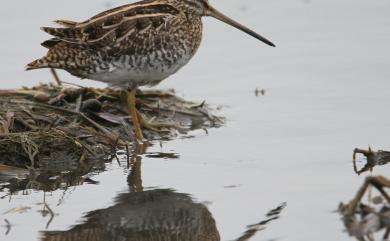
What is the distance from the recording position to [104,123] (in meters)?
7.78

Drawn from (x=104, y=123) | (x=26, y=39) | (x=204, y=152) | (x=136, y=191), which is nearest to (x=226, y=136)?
(x=204, y=152)

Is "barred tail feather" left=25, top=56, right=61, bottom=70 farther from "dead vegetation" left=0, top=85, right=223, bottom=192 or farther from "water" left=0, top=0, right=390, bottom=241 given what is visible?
"water" left=0, top=0, right=390, bottom=241

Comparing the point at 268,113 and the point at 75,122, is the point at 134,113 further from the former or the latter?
the point at 268,113

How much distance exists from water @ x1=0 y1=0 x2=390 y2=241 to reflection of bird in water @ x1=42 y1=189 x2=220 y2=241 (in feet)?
0.25

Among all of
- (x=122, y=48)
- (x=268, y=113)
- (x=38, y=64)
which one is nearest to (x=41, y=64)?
(x=38, y=64)

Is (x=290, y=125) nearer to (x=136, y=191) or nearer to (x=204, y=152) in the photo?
(x=204, y=152)

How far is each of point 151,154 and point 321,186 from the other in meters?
1.57

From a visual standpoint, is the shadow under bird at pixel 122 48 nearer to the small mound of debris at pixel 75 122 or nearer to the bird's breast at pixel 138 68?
the bird's breast at pixel 138 68

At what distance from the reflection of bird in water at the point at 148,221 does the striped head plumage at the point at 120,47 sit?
4.99ft

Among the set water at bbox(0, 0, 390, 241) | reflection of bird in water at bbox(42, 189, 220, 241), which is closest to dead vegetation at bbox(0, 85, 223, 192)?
water at bbox(0, 0, 390, 241)

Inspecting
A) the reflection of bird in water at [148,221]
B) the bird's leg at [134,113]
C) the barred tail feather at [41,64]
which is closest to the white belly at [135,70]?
the bird's leg at [134,113]

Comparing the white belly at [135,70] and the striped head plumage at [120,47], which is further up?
the striped head plumage at [120,47]

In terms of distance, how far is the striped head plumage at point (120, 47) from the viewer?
7414 mm

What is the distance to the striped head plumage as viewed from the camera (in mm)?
7414
